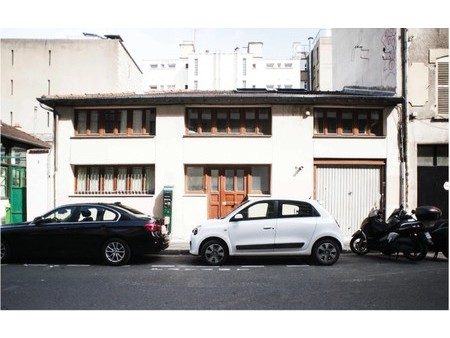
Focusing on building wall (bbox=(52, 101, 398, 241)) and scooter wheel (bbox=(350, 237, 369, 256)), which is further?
building wall (bbox=(52, 101, 398, 241))

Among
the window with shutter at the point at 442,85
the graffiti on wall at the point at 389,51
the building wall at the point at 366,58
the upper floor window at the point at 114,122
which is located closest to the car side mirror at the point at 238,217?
the upper floor window at the point at 114,122

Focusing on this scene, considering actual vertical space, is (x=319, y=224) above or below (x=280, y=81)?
below

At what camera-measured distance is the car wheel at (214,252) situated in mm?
9117

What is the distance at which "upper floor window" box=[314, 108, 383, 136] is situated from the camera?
538 inches

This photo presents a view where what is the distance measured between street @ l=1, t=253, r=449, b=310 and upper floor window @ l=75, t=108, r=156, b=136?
18.4ft

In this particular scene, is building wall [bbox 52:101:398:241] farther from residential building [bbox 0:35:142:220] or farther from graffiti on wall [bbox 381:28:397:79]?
residential building [bbox 0:35:142:220]

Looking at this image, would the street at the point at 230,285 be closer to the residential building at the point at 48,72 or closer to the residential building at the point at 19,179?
the residential building at the point at 19,179

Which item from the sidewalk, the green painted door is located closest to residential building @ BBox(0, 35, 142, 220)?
the green painted door

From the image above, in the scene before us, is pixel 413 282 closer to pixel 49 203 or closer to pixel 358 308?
pixel 358 308

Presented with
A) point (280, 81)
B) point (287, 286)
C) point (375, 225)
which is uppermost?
point (280, 81)

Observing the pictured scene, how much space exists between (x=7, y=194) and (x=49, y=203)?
2695 mm

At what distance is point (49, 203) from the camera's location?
1375cm

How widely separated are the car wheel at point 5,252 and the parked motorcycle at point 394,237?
900 centimetres

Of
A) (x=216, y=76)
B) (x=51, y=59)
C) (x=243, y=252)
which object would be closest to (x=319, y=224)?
(x=243, y=252)
